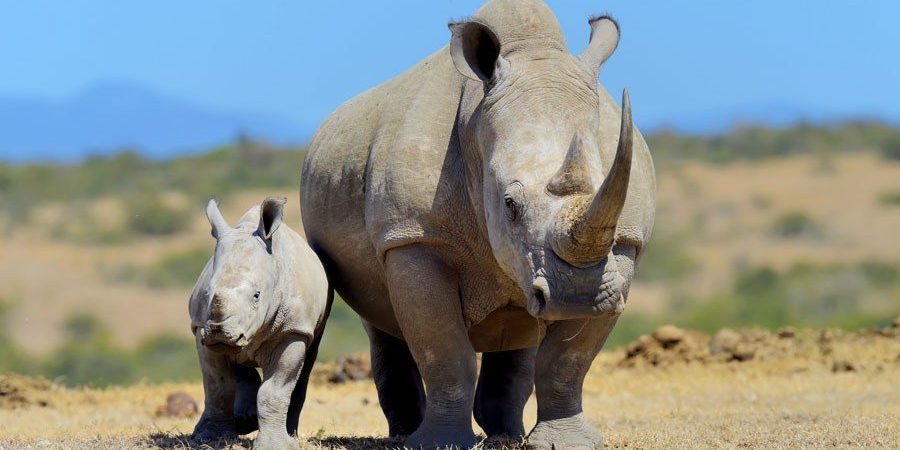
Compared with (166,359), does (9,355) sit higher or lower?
lower

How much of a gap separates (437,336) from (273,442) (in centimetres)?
108

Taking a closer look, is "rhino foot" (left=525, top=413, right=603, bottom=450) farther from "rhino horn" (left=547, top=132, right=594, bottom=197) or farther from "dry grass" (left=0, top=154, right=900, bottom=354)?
"dry grass" (left=0, top=154, right=900, bottom=354)

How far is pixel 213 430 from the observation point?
9.37 m

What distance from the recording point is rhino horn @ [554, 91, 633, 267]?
23.3 feet

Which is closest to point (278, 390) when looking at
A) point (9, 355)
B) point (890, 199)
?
point (9, 355)

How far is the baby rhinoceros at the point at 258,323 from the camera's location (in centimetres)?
857

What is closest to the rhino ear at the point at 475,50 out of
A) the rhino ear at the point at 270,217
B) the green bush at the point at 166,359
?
the rhino ear at the point at 270,217

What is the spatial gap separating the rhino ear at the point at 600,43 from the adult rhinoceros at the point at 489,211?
0.01m

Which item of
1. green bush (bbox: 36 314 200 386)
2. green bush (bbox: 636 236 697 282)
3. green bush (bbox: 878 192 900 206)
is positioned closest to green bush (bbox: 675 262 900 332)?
green bush (bbox: 636 236 697 282)

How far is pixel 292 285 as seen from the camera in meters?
9.03

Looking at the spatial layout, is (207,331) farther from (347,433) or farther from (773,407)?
(773,407)

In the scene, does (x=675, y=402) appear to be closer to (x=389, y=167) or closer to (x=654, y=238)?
(x=389, y=167)

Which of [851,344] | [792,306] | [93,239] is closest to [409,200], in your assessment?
[851,344]

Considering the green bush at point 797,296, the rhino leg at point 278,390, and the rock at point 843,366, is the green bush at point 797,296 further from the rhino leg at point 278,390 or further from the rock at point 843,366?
the rhino leg at point 278,390
